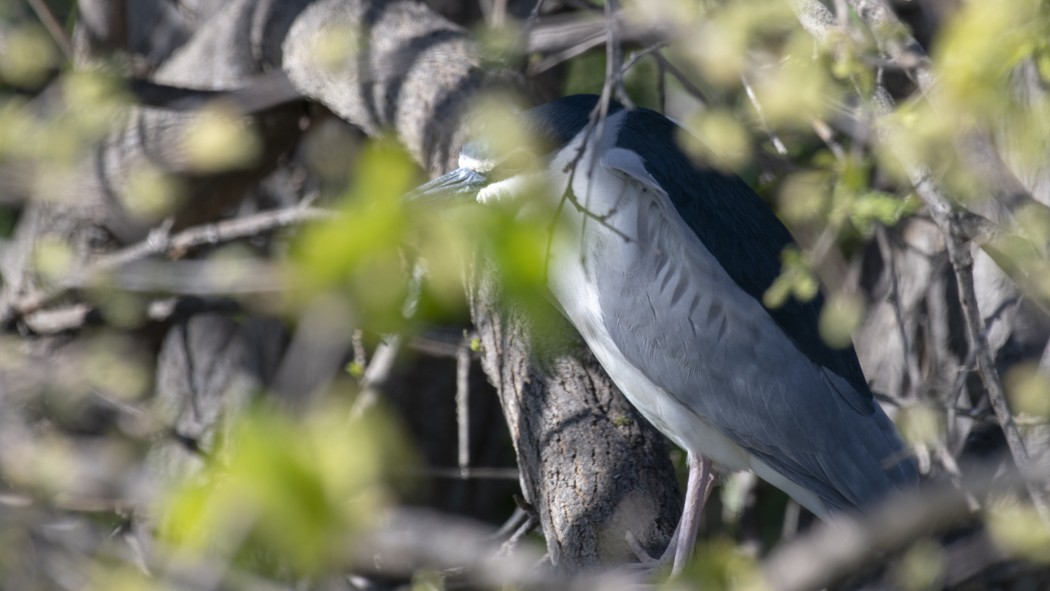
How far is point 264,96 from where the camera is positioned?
271 centimetres

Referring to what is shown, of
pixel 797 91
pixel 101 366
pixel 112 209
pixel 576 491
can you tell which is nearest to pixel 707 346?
pixel 576 491

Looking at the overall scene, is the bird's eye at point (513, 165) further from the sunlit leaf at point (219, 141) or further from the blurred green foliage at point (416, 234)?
the sunlit leaf at point (219, 141)

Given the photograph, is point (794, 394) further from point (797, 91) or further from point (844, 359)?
point (797, 91)

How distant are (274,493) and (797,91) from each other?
1051mm

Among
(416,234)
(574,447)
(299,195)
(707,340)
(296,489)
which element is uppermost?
(296,489)

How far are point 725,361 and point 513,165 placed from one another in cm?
67

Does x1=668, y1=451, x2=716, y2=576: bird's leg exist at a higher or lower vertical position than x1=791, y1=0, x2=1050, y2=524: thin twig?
lower

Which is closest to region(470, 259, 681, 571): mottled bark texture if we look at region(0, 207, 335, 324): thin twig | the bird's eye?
the bird's eye

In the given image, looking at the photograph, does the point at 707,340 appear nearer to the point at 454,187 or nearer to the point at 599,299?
the point at 599,299

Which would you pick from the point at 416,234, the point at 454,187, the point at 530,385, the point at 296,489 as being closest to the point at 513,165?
the point at 454,187

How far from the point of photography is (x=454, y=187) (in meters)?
2.52

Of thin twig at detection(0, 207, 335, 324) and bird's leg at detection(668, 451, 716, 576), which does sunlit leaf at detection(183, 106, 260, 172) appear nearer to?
thin twig at detection(0, 207, 335, 324)

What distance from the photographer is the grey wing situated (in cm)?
241

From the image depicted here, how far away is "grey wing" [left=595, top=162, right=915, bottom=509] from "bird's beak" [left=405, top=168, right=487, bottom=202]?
36 centimetres
